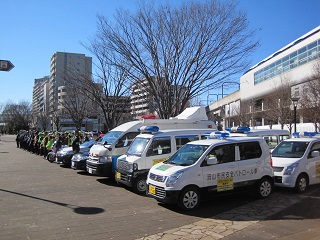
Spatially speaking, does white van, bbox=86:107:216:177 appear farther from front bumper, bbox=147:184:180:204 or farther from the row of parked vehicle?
front bumper, bbox=147:184:180:204

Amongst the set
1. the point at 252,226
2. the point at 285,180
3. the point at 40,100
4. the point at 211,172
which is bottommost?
the point at 252,226

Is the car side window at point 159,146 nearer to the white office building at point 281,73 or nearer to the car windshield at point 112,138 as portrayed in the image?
the car windshield at point 112,138

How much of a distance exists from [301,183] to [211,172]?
348 centimetres

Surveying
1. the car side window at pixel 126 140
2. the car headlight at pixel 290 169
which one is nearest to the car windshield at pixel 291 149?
the car headlight at pixel 290 169

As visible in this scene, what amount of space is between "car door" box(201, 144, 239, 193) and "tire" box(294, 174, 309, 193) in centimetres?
245

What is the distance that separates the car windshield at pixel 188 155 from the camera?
8.10 m

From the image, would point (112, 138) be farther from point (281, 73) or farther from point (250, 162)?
point (281, 73)

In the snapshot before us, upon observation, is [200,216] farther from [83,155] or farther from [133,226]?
[83,155]

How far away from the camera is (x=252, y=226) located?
6348mm

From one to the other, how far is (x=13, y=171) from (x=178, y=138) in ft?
28.0

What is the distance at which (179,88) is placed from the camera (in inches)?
684

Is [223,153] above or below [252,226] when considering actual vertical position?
above

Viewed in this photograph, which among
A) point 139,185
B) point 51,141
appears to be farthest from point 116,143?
point 51,141

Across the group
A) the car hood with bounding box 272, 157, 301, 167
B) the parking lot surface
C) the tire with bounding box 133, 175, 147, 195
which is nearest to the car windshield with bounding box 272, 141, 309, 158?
the car hood with bounding box 272, 157, 301, 167
